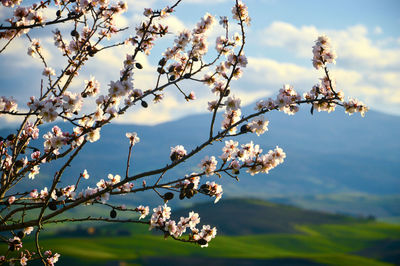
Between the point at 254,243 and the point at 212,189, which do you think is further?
the point at 254,243

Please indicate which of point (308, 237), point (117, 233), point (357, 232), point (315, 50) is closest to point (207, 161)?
point (315, 50)

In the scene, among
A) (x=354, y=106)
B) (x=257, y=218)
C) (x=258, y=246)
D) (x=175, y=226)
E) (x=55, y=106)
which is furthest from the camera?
(x=257, y=218)

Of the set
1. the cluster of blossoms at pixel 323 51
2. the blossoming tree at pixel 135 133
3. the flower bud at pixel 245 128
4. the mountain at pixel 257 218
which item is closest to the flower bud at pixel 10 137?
the blossoming tree at pixel 135 133

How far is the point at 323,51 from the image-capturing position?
223 inches

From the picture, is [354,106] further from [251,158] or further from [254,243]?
[254,243]

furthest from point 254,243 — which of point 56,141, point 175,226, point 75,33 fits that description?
point 56,141

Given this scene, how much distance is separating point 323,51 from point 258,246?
89374mm

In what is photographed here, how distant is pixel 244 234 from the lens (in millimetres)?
104188

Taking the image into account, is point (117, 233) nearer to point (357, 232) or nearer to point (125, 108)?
point (357, 232)

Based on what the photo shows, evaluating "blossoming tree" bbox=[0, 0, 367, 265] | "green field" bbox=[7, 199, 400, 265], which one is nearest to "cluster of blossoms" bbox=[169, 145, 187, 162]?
"blossoming tree" bbox=[0, 0, 367, 265]

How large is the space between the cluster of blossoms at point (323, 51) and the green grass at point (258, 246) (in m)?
61.9

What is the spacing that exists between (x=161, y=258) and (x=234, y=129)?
65981mm

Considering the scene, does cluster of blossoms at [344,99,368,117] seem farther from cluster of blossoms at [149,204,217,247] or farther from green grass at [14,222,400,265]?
green grass at [14,222,400,265]

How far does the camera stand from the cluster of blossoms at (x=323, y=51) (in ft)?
18.4
